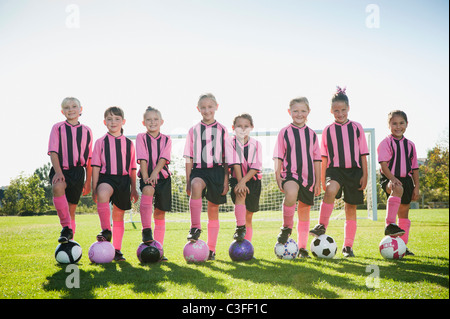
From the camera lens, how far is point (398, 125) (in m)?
5.05

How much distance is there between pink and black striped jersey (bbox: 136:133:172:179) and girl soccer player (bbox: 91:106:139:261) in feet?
0.63

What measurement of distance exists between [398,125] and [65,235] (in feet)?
15.6

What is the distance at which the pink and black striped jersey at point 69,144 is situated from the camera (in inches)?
183

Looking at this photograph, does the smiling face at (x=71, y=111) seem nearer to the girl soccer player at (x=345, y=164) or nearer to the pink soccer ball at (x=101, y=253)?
the pink soccer ball at (x=101, y=253)

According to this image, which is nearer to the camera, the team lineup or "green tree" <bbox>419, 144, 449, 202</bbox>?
the team lineup

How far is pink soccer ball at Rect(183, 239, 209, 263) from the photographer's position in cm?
421

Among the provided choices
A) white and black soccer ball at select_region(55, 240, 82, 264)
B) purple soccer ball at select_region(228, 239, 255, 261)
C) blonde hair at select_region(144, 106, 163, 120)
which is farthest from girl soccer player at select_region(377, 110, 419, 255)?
white and black soccer ball at select_region(55, 240, 82, 264)

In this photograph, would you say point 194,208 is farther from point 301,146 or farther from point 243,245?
point 301,146

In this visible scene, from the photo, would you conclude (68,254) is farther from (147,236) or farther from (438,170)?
(438,170)

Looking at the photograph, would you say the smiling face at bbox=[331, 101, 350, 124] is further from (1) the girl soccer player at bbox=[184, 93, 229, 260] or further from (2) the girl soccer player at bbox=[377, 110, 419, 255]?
(1) the girl soccer player at bbox=[184, 93, 229, 260]

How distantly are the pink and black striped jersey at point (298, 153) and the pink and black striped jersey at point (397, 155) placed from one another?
1076 mm

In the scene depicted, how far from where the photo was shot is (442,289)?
9.41ft

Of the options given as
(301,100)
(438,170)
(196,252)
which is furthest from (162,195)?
(438,170)
